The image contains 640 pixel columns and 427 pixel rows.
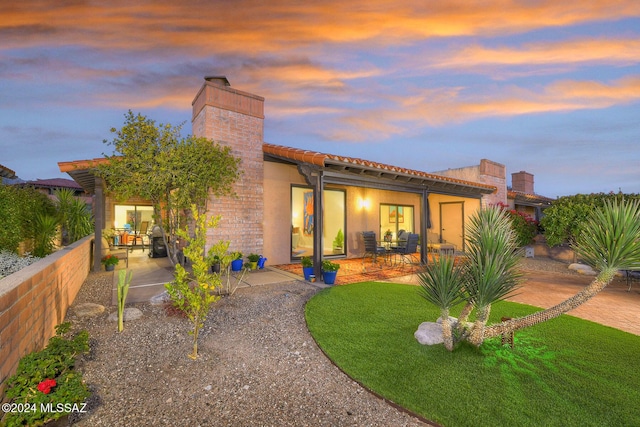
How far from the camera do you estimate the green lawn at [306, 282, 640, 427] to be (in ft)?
7.67

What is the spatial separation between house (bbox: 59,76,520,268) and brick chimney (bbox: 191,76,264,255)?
26 millimetres

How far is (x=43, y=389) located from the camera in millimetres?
1903

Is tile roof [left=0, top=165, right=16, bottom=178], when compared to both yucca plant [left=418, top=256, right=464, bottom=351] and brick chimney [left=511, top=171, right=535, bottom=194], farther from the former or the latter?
brick chimney [left=511, top=171, right=535, bottom=194]

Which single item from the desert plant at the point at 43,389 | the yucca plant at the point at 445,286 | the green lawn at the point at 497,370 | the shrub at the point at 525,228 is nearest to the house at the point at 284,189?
the shrub at the point at 525,228

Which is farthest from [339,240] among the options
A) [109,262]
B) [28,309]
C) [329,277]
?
[28,309]

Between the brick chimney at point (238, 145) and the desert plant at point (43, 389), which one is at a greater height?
A: the brick chimney at point (238, 145)

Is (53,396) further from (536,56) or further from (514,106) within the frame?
(514,106)

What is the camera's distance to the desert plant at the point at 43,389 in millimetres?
1812

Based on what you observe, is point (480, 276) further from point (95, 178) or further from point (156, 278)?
point (95, 178)

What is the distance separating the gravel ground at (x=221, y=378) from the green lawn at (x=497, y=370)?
286mm

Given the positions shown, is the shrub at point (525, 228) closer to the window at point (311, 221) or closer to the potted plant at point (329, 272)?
the window at point (311, 221)

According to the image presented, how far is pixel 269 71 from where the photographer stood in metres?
9.52

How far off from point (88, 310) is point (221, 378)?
2992mm

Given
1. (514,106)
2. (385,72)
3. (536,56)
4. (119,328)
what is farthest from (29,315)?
(514,106)
